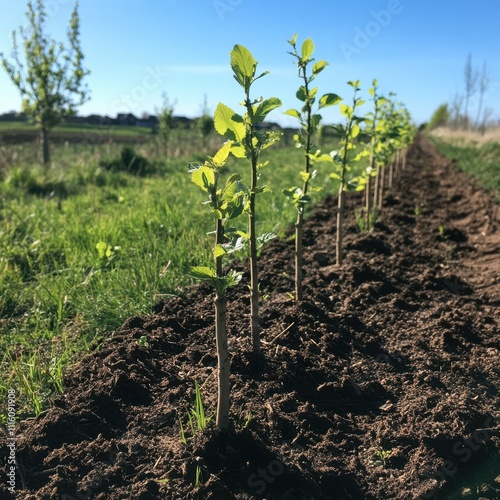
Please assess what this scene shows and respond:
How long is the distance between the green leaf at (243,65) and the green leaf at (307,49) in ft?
3.52

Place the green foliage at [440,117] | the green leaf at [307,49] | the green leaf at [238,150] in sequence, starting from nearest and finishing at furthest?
the green leaf at [238,150]
the green leaf at [307,49]
the green foliage at [440,117]

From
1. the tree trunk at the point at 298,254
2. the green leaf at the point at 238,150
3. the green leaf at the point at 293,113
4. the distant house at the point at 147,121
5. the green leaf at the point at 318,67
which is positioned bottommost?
the tree trunk at the point at 298,254

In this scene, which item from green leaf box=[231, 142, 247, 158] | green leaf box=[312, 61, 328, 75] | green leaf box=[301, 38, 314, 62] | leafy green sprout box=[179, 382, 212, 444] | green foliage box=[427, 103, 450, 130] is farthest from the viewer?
green foliage box=[427, 103, 450, 130]

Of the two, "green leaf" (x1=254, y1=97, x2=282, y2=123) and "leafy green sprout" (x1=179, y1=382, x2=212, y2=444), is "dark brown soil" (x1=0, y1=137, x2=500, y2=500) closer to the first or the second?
"leafy green sprout" (x1=179, y1=382, x2=212, y2=444)

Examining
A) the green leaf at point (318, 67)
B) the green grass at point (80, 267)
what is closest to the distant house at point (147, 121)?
the green grass at point (80, 267)

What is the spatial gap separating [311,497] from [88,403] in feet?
3.86

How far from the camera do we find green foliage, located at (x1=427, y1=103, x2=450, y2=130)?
8519cm

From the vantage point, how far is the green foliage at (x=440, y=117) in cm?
8519

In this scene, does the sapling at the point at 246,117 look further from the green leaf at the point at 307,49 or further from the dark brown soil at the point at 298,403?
the green leaf at the point at 307,49

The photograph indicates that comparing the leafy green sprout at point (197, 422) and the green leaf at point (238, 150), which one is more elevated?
the green leaf at point (238, 150)

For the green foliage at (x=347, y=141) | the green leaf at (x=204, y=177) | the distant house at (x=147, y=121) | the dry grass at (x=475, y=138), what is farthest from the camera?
the distant house at (x=147, y=121)

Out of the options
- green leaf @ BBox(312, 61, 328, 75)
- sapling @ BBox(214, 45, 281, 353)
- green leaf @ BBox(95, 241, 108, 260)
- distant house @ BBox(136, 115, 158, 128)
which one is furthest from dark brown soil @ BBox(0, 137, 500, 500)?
distant house @ BBox(136, 115, 158, 128)

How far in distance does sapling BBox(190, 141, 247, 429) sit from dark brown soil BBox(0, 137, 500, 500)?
0.23 meters

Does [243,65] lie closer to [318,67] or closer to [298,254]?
[318,67]
